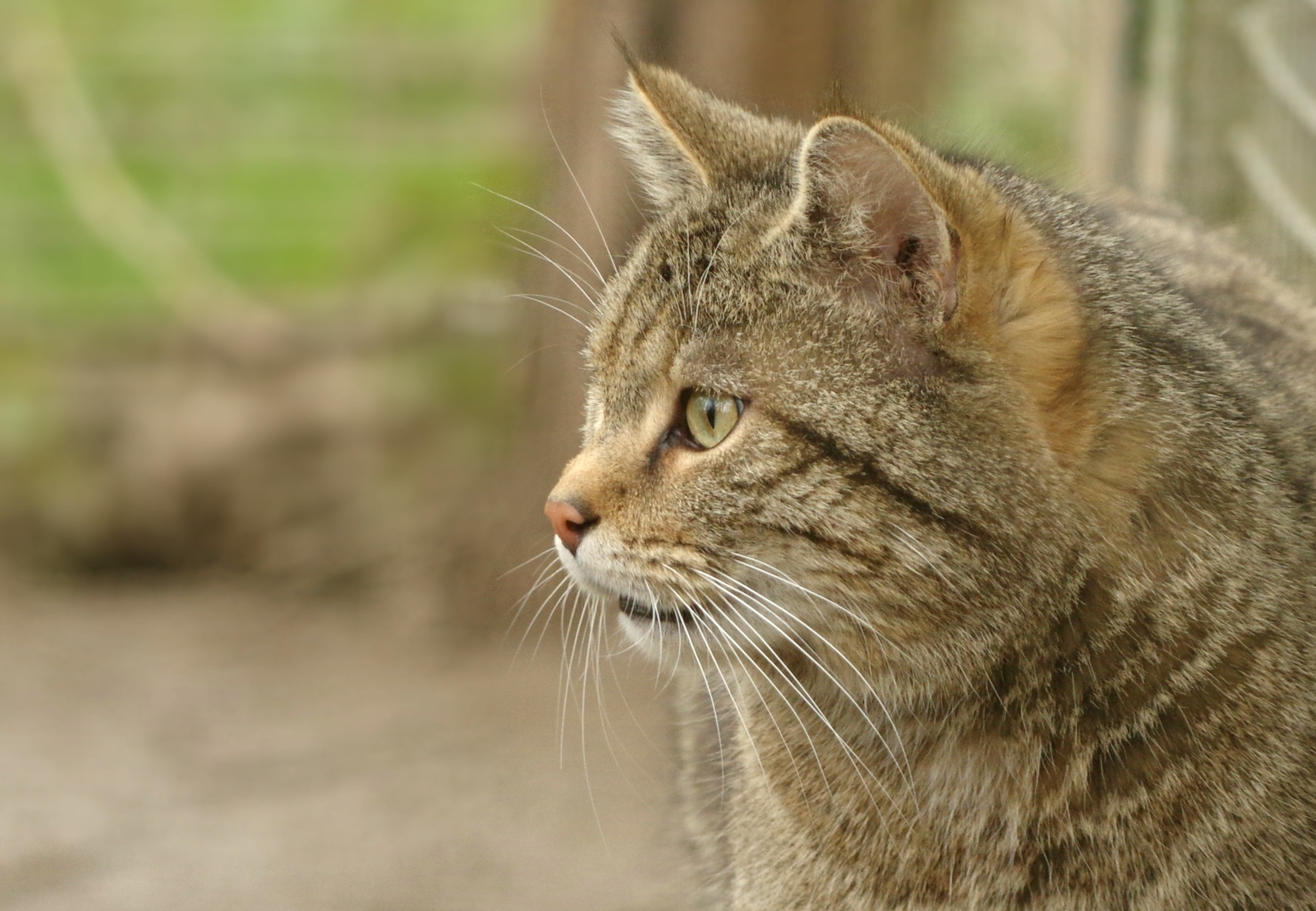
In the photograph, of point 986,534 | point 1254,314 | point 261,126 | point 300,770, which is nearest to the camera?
point 986,534

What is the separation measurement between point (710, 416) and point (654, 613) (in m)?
0.30

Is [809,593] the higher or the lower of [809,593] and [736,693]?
the higher

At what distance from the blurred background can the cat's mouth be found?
629 mm

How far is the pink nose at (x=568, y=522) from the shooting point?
2.04 metres

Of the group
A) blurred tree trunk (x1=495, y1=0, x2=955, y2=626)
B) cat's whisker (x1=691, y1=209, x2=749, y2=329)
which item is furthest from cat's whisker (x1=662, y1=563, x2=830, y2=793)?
blurred tree trunk (x1=495, y1=0, x2=955, y2=626)

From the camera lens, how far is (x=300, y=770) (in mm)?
4746

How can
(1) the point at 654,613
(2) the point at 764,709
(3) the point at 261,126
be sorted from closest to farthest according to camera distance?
A: (1) the point at 654,613 → (2) the point at 764,709 → (3) the point at 261,126

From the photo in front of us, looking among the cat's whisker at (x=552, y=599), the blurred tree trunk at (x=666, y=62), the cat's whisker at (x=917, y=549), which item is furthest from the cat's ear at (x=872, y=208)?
the blurred tree trunk at (x=666, y=62)

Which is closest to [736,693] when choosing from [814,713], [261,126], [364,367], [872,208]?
[814,713]

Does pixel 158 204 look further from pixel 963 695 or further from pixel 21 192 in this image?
pixel 963 695

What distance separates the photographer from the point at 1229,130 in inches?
155

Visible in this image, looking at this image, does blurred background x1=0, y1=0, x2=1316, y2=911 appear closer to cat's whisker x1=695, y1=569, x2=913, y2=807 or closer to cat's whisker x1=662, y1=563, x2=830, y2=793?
cat's whisker x1=662, y1=563, x2=830, y2=793

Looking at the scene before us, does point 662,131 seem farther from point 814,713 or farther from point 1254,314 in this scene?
point 1254,314

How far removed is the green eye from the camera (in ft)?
6.63
